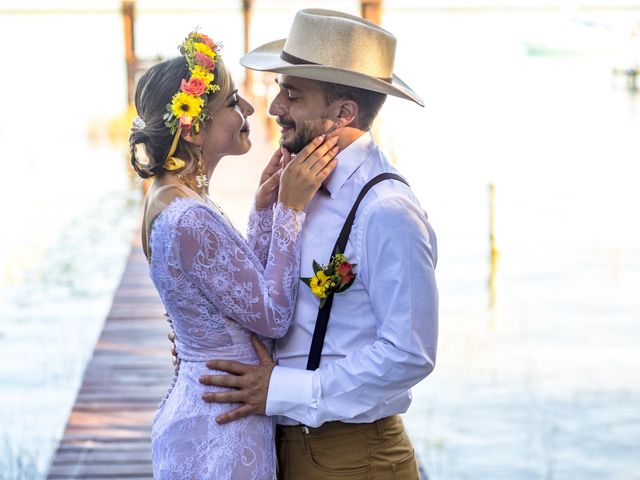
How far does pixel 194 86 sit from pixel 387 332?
0.68 m

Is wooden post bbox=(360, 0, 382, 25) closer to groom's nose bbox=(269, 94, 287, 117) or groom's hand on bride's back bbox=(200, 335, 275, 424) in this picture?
groom's nose bbox=(269, 94, 287, 117)

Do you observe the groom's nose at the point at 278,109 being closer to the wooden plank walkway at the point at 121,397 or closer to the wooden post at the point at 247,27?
the wooden plank walkway at the point at 121,397

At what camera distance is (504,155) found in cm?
1706

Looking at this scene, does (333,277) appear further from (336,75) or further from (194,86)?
(194,86)

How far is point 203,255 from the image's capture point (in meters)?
2.43

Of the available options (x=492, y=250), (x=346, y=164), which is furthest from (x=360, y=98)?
(x=492, y=250)

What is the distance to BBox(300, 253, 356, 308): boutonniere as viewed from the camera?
2.35 m

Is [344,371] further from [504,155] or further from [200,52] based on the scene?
[504,155]

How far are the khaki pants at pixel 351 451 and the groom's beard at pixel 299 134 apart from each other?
58 cm

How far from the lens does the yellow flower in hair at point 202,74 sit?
2.54m

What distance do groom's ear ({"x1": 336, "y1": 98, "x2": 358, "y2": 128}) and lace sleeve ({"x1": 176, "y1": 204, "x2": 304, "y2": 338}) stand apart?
224 millimetres

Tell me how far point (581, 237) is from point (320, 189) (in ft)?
28.2

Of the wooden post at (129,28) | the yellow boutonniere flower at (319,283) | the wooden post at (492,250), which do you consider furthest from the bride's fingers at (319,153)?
the wooden post at (129,28)

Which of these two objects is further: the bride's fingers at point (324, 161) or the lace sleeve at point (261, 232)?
the lace sleeve at point (261, 232)
